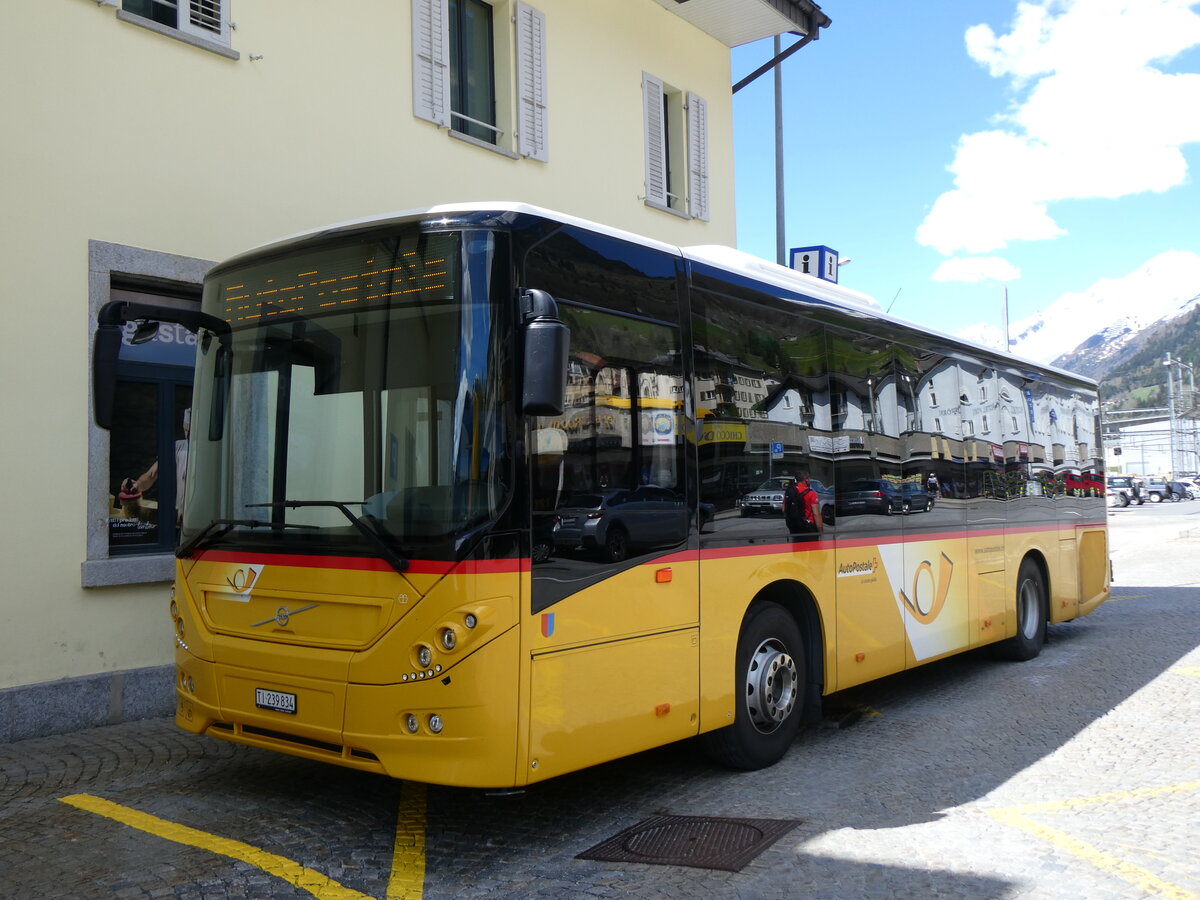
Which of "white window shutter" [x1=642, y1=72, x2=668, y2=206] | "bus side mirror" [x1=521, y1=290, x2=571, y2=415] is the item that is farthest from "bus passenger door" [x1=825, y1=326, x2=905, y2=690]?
"white window shutter" [x1=642, y1=72, x2=668, y2=206]

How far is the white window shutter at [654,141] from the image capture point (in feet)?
46.4

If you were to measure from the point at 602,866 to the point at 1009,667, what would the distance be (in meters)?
6.51

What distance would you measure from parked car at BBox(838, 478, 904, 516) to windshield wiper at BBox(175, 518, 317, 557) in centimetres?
373

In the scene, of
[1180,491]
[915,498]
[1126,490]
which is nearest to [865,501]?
[915,498]

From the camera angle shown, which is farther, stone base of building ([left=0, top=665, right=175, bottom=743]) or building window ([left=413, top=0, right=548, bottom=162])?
building window ([left=413, top=0, right=548, bottom=162])

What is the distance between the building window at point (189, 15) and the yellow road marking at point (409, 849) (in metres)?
6.27

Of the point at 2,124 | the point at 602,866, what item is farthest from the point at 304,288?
the point at 2,124

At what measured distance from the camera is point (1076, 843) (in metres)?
4.98

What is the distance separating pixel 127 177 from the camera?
27.0ft

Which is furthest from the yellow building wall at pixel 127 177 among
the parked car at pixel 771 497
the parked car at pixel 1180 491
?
the parked car at pixel 1180 491

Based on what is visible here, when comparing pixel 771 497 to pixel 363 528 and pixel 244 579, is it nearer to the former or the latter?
pixel 363 528

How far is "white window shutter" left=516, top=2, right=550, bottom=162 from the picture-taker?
11.9 meters

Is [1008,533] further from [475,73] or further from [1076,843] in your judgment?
[475,73]

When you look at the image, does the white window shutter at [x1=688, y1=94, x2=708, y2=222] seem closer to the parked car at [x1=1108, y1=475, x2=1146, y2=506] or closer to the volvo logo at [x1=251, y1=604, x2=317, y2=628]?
the volvo logo at [x1=251, y1=604, x2=317, y2=628]
